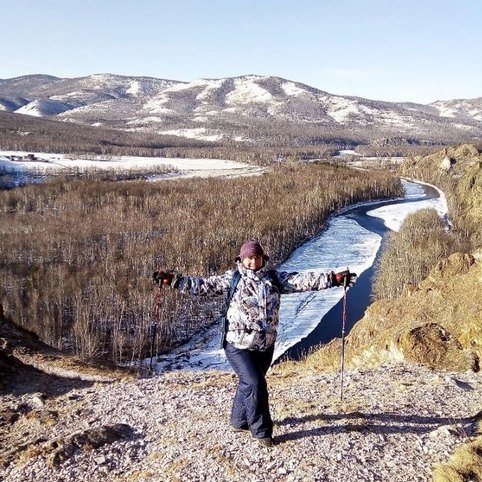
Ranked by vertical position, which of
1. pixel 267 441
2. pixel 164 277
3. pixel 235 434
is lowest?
pixel 235 434

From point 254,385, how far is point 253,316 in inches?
30.6

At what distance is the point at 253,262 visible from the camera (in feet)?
18.9

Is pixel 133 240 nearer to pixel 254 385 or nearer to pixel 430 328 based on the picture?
pixel 430 328

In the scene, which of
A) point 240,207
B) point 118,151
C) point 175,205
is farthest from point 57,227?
point 118,151

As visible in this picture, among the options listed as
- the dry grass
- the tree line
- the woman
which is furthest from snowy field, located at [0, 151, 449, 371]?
the woman

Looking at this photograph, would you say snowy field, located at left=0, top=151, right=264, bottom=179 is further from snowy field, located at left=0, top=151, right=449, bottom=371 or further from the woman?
the woman

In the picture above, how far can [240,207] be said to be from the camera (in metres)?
71.2

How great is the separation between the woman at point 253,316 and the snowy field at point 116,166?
107 meters

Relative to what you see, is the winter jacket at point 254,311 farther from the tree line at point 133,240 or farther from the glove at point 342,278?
the tree line at point 133,240

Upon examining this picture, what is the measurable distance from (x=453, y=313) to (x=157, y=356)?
20.0 m

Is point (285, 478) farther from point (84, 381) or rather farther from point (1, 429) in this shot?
point (84, 381)

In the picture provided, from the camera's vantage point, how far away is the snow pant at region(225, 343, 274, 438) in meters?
5.83

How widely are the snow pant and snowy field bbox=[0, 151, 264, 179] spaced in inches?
4205

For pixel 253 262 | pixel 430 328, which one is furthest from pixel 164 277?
pixel 430 328
